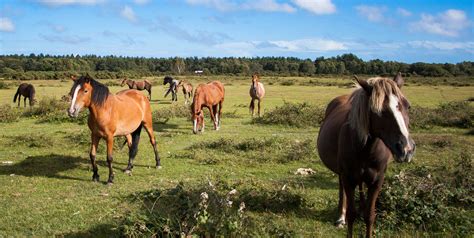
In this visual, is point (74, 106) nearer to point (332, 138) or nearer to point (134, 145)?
→ point (134, 145)

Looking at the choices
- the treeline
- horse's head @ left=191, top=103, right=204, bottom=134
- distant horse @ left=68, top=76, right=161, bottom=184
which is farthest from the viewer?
the treeline

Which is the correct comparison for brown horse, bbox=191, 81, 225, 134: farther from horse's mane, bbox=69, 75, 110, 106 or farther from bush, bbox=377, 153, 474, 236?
bush, bbox=377, 153, 474, 236

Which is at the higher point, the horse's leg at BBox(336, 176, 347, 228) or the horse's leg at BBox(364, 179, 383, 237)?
the horse's leg at BBox(364, 179, 383, 237)

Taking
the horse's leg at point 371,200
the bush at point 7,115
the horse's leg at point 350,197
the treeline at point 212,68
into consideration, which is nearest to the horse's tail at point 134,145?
the horse's leg at point 350,197

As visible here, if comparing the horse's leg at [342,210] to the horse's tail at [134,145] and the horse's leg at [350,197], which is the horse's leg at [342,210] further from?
the horse's tail at [134,145]

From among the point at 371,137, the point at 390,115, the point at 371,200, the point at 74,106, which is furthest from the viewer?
the point at 74,106

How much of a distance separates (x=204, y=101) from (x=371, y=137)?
440 inches

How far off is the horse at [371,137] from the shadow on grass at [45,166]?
6.67 meters

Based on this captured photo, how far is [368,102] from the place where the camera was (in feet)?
12.8

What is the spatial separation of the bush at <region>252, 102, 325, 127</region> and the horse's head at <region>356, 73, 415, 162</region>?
1255 cm

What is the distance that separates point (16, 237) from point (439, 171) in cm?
780

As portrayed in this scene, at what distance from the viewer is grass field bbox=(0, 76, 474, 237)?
5449 mm

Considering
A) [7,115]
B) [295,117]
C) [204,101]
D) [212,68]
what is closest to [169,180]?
[204,101]

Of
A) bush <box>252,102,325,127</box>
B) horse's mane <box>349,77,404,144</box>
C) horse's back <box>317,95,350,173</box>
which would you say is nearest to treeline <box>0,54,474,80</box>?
bush <box>252,102,325,127</box>
